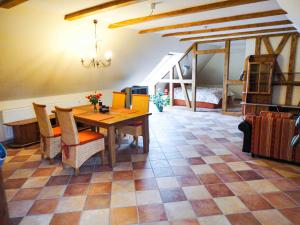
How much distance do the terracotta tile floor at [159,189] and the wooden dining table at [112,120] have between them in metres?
0.32

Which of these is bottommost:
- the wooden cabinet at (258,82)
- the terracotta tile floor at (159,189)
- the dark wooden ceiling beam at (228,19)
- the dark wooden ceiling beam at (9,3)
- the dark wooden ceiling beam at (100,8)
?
the terracotta tile floor at (159,189)

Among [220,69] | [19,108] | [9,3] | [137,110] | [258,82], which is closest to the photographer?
[9,3]

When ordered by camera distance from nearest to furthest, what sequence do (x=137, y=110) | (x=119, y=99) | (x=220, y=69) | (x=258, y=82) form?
1. (x=137, y=110)
2. (x=119, y=99)
3. (x=258, y=82)
4. (x=220, y=69)

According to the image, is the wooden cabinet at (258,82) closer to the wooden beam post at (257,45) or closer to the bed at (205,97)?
the wooden beam post at (257,45)

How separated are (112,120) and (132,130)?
2.29ft

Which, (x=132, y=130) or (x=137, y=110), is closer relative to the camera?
(x=132, y=130)

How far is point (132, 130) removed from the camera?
3986 millimetres

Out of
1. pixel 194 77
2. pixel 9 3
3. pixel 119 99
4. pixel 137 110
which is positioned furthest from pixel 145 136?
pixel 194 77

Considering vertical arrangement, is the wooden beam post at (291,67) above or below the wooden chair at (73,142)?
above

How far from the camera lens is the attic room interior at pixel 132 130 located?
2422mm

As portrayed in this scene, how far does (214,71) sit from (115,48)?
5.39 meters

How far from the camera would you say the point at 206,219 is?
2.21 meters

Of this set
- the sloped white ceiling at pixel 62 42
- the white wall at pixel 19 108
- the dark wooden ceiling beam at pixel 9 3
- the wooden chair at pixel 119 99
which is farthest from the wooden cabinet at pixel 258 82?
the dark wooden ceiling beam at pixel 9 3

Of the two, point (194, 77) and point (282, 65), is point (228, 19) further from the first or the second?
point (194, 77)
